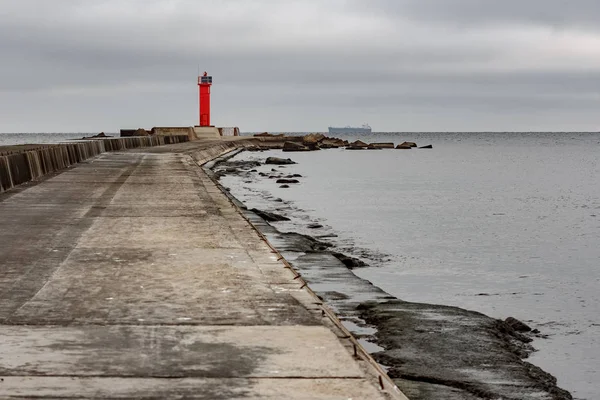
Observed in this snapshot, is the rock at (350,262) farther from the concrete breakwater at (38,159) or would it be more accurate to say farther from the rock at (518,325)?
the concrete breakwater at (38,159)

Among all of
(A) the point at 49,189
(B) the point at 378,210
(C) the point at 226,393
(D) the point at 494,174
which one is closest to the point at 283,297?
(C) the point at 226,393

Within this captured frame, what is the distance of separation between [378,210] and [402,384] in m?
23.9

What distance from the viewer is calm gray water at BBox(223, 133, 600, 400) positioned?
12211mm

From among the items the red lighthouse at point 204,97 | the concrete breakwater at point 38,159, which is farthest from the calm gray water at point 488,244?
the red lighthouse at point 204,97

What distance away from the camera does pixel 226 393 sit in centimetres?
532

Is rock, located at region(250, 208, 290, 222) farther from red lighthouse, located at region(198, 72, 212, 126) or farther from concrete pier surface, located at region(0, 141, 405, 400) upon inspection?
red lighthouse, located at region(198, 72, 212, 126)

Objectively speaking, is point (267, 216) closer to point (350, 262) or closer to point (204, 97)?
point (350, 262)

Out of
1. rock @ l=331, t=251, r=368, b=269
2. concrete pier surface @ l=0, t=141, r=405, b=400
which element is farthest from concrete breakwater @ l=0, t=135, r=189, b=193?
rock @ l=331, t=251, r=368, b=269

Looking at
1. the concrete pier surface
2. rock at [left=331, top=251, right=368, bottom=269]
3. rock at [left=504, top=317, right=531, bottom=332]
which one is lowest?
rock at [left=331, top=251, right=368, bottom=269]

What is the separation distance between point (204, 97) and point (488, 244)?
7719 cm

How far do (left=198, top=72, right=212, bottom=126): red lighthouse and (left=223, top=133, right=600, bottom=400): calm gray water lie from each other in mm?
48785

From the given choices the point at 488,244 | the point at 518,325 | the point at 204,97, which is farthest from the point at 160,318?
the point at 204,97

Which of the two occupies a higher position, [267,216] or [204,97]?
[267,216]

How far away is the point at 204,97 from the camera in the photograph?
3814 inches
